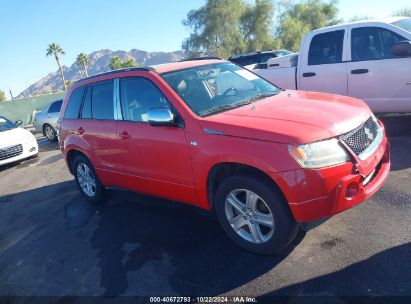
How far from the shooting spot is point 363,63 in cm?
659

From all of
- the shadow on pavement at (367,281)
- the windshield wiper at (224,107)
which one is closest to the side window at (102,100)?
the windshield wiper at (224,107)

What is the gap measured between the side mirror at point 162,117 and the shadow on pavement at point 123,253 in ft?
4.29

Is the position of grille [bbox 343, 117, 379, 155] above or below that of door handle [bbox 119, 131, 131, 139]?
below

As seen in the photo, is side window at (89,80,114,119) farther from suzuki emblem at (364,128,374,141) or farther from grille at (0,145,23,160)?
grille at (0,145,23,160)

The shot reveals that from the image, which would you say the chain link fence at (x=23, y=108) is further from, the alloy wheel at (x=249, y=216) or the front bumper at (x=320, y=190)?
the front bumper at (x=320, y=190)

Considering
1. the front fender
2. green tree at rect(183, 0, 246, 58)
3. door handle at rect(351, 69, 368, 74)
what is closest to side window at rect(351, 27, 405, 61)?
door handle at rect(351, 69, 368, 74)

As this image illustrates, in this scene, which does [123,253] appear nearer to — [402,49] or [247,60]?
[402,49]

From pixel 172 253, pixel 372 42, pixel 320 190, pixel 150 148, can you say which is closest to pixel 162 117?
pixel 150 148

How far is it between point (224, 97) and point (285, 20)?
47.7 metres

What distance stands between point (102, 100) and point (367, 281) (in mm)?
3812

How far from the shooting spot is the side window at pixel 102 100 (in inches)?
193


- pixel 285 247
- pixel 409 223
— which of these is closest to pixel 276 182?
pixel 285 247

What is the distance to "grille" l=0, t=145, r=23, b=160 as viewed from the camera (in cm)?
979

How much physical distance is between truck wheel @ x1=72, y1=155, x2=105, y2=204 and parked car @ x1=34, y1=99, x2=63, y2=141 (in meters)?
8.33
